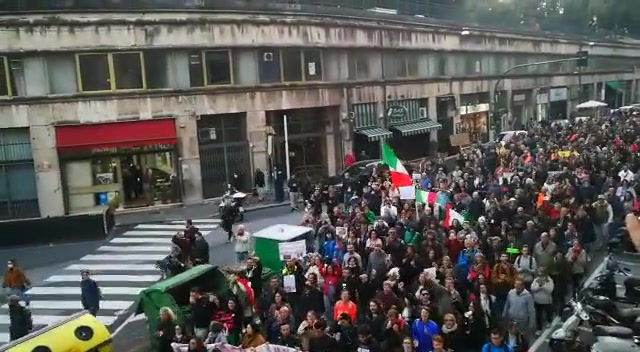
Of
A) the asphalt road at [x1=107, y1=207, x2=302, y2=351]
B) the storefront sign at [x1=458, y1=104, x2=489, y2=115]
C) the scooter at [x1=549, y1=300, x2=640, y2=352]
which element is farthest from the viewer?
the storefront sign at [x1=458, y1=104, x2=489, y2=115]

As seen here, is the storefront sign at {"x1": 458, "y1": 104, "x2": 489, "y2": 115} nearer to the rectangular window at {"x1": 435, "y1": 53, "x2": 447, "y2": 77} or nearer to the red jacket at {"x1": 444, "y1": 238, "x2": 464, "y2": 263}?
the rectangular window at {"x1": 435, "y1": 53, "x2": 447, "y2": 77}

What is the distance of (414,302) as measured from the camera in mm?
11141

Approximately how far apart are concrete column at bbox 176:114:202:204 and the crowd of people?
10.6 m

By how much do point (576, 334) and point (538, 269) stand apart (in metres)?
1.92

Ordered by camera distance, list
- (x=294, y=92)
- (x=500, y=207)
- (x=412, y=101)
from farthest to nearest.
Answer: (x=412, y=101) < (x=294, y=92) < (x=500, y=207)

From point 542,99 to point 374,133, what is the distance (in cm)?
2579

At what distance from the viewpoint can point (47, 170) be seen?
92.4ft

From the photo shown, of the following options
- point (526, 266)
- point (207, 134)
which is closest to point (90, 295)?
point (526, 266)

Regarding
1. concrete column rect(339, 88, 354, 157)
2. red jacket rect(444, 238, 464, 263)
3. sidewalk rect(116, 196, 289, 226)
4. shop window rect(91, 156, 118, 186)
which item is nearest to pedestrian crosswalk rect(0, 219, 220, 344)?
sidewalk rect(116, 196, 289, 226)

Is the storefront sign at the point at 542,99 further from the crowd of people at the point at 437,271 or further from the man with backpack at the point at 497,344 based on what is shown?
the man with backpack at the point at 497,344

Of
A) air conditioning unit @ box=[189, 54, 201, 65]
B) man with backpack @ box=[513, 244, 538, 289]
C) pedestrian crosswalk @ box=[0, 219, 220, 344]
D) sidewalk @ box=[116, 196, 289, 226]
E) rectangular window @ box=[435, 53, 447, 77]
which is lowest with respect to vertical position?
sidewalk @ box=[116, 196, 289, 226]

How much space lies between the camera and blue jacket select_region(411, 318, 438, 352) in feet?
32.8

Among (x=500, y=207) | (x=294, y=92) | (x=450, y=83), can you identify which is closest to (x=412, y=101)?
(x=450, y=83)

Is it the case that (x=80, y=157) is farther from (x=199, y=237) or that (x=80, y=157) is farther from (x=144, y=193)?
(x=199, y=237)
